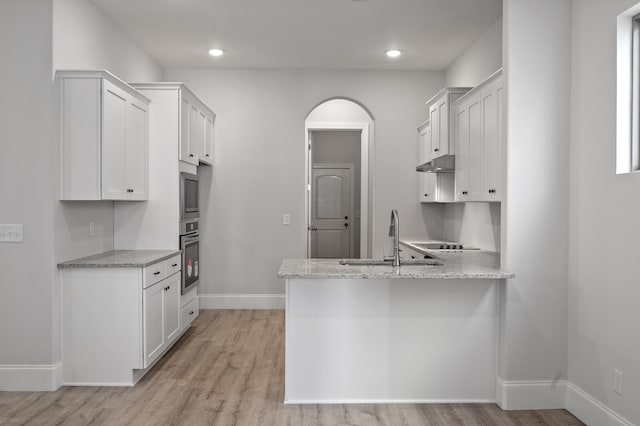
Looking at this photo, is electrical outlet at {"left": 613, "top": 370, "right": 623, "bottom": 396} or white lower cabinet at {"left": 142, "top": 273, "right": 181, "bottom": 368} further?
white lower cabinet at {"left": 142, "top": 273, "right": 181, "bottom": 368}

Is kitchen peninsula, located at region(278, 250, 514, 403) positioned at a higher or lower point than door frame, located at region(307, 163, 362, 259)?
lower

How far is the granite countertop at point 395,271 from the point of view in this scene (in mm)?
2803

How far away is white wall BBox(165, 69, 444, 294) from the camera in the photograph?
5785mm

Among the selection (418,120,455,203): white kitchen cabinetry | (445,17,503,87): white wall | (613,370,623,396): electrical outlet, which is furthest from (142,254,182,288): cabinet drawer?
(445,17,503,87): white wall

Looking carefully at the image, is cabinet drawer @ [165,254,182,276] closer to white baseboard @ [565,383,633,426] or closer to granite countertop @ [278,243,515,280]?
granite countertop @ [278,243,515,280]

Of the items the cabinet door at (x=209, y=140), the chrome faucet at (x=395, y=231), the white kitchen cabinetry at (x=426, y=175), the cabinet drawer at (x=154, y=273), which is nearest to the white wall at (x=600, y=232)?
the chrome faucet at (x=395, y=231)

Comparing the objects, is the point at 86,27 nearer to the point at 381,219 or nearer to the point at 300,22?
the point at 300,22

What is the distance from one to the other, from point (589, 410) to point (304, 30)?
374 centimetres

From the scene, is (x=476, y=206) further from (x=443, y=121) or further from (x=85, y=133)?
(x=85, y=133)

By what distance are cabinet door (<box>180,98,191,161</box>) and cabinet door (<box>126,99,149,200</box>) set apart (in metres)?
0.30

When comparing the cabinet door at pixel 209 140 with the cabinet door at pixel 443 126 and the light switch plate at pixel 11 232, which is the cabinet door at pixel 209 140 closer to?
the light switch plate at pixel 11 232

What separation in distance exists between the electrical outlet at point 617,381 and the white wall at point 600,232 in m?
0.03

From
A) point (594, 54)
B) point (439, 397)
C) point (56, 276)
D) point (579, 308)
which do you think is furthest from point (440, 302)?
point (56, 276)

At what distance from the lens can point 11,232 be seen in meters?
3.28
